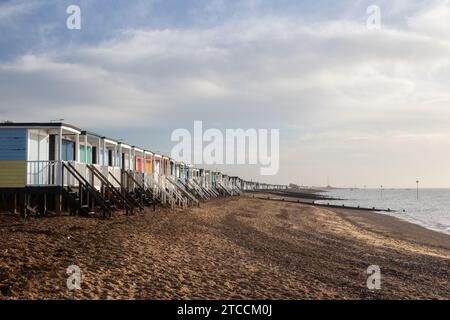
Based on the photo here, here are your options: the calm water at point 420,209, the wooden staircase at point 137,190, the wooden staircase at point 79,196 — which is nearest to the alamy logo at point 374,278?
the wooden staircase at point 79,196

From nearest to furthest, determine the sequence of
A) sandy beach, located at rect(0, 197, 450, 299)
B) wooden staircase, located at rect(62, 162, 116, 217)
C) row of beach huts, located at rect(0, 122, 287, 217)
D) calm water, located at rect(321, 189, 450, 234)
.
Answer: sandy beach, located at rect(0, 197, 450, 299) < wooden staircase, located at rect(62, 162, 116, 217) < row of beach huts, located at rect(0, 122, 287, 217) < calm water, located at rect(321, 189, 450, 234)

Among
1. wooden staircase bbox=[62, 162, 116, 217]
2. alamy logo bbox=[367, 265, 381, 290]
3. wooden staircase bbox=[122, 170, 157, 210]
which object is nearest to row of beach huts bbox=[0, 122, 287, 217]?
wooden staircase bbox=[62, 162, 116, 217]

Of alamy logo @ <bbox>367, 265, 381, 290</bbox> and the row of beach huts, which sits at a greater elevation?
the row of beach huts

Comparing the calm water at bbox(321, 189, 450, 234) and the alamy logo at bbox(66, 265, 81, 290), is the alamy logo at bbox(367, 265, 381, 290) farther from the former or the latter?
the calm water at bbox(321, 189, 450, 234)

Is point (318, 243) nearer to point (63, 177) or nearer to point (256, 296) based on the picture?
point (256, 296)

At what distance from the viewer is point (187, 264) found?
33.7 feet

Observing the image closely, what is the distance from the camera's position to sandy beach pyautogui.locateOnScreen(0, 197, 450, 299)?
7.97 metres

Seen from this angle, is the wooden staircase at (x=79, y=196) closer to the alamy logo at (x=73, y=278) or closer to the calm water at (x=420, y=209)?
the alamy logo at (x=73, y=278)

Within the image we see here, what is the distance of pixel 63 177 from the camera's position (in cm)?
1728

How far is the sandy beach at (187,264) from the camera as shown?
7973mm

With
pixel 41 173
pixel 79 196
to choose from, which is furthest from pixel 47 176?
pixel 79 196
